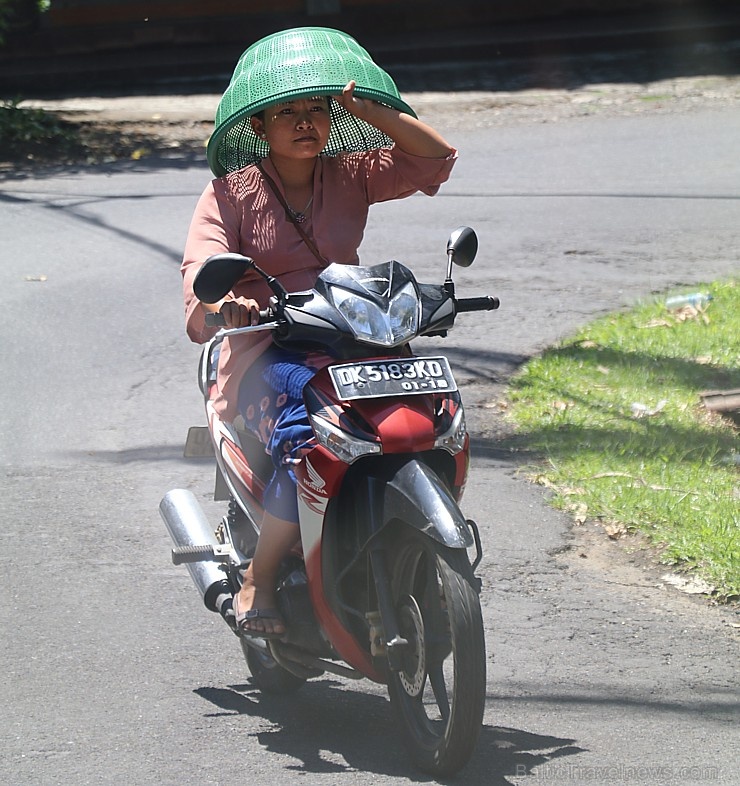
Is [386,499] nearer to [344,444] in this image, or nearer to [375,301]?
[344,444]

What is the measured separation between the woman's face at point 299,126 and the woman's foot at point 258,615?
4.20 ft

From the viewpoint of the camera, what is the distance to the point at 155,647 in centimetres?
407

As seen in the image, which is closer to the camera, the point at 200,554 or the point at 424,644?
the point at 424,644

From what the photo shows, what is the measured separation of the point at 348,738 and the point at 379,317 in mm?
1226

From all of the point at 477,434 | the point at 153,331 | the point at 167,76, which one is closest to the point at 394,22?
the point at 167,76

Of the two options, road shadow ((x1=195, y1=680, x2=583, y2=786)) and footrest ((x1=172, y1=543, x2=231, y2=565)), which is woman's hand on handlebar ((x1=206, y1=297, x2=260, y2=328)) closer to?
footrest ((x1=172, y1=543, x2=231, y2=565))

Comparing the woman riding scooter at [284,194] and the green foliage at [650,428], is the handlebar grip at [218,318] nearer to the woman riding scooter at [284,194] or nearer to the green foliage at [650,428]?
the woman riding scooter at [284,194]

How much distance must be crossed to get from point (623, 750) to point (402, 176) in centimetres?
180

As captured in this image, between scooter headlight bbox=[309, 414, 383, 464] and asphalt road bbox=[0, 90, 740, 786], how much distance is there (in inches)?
34.3

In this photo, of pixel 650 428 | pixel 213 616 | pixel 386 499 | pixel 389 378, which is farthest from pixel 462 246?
pixel 650 428

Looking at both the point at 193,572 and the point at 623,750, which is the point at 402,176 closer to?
the point at 193,572

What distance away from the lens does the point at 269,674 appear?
379 centimetres

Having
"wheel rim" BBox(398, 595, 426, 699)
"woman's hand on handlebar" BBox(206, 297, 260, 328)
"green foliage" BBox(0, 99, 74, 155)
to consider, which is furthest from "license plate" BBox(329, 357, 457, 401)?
"green foliage" BBox(0, 99, 74, 155)

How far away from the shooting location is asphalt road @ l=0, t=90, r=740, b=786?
11.2 ft
